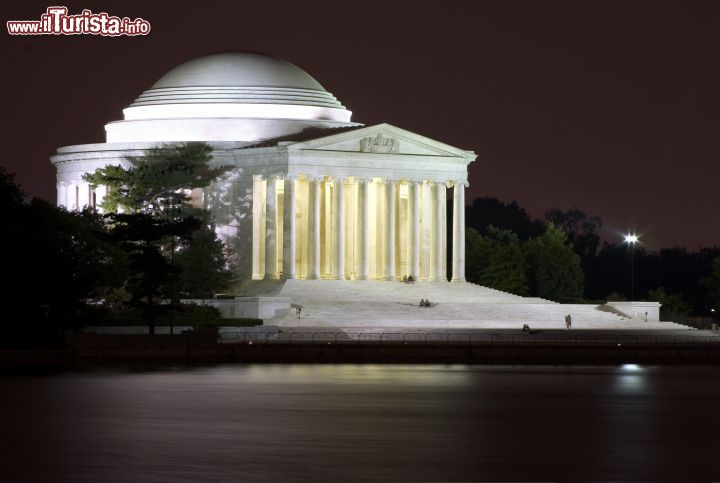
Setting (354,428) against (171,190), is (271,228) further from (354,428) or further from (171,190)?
(354,428)

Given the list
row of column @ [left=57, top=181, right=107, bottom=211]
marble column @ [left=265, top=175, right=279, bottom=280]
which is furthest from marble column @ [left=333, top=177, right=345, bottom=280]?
row of column @ [left=57, top=181, right=107, bottom=211]

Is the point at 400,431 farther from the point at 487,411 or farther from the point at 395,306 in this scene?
the point at 395,306

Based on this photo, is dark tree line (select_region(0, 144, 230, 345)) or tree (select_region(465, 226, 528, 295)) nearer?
dark tree line (select_region(0, 144, 230, 345))

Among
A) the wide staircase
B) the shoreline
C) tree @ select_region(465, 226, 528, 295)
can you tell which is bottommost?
the shoreline

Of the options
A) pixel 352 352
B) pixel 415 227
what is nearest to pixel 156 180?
pixel 415 227

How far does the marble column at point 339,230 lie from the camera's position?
151 metres

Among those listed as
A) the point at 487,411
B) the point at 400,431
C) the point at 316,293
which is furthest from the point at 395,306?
the point at 400,431

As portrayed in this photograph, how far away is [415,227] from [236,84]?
18.9 meters

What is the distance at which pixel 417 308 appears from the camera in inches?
5349

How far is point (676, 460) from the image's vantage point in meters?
50.8

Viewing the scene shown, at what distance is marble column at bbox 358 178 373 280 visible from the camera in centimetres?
15262

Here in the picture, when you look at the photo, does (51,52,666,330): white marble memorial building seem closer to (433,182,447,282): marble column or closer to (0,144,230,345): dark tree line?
(433,182,447,282): marble column

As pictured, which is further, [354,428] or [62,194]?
[62,194]

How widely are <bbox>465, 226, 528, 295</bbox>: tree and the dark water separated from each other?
279 feet
